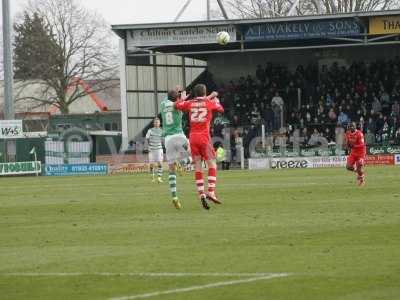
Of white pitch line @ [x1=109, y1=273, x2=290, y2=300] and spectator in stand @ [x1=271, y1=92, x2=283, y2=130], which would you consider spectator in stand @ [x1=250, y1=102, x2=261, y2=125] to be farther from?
white pitch line @ [x1=109, y1=273, x2=290, y2=300]

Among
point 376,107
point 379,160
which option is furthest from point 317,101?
point 379,160

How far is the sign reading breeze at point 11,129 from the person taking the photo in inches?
2067

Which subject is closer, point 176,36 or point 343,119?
point 343,119

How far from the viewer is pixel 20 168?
5191 centimetres

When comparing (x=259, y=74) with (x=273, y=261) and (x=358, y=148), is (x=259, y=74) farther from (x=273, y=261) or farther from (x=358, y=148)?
(x=273, y=261)

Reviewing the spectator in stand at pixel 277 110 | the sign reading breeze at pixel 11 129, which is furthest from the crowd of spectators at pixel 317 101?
the sign reading breeze at pixel 11 129

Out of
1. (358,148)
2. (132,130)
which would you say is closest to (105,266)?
(358,148)

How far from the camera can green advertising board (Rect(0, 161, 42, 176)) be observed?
169 ft

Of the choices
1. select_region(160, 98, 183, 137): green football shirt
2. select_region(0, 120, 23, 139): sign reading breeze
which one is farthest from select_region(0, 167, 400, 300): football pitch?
select_region(0, 120, 23, 139): sign reading breeze

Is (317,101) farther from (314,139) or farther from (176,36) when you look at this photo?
(176,36)

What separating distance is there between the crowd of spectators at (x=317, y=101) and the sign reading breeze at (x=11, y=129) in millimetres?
10307

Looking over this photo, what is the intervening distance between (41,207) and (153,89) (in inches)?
1346

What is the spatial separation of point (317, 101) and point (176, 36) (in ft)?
28.0

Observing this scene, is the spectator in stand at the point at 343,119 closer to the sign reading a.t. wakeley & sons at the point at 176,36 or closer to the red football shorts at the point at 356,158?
the sign reading a.t. wakeley & sons at the point at 176,36
